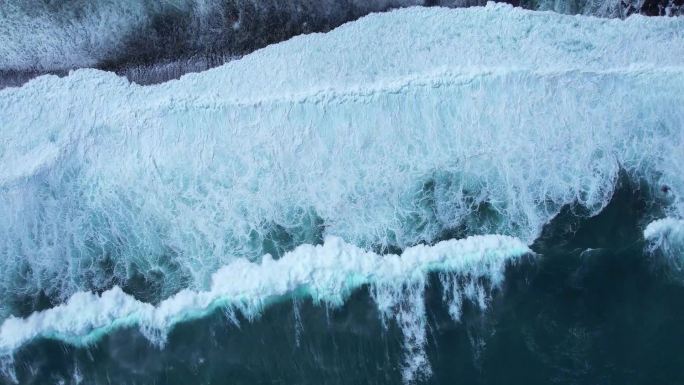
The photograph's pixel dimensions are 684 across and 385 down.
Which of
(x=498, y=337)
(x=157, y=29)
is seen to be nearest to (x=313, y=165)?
(x=157, y=29)

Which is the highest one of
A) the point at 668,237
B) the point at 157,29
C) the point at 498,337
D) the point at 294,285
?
the point at 157,29

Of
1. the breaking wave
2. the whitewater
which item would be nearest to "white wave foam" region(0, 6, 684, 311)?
the whitewater

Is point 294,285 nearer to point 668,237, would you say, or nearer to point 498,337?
point 498,337

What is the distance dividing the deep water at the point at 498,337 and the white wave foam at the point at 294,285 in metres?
0.07

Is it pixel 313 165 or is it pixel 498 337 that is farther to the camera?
pixel 313 165

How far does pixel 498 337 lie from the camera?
319 cm

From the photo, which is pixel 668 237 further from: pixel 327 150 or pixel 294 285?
pixel 294 285

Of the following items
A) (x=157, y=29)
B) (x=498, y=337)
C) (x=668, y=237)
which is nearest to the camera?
(x=498, y=337)

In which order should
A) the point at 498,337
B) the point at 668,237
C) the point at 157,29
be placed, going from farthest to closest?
the point at 157,29, the point at 668,237, the point at 498,337

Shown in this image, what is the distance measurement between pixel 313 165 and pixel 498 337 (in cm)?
157

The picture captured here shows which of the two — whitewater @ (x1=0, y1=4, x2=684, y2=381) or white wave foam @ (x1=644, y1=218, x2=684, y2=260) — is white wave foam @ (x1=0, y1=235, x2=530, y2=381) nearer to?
whitewater @ (x1=0, y1=4, x2=684, y2=381)

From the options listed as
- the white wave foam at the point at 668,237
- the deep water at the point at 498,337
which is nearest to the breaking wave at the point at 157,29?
the white wave foam at the point at 668,237

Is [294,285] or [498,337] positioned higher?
[294,285]

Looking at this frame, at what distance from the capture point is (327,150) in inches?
135
